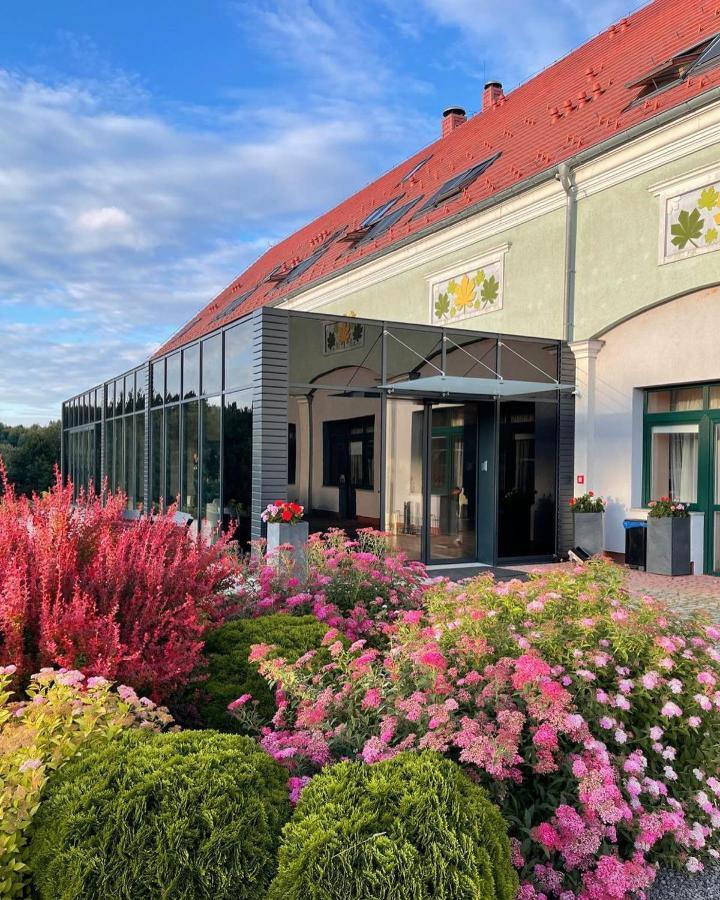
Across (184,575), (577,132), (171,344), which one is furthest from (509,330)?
(171,344)

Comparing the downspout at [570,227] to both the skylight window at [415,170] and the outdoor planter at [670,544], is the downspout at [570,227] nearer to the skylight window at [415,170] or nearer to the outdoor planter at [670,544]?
the outdoor planter at [670,544]

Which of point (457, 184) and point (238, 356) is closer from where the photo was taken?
point (238, 356)

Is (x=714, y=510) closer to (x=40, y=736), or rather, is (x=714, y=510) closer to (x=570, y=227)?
(x=570, y=227)

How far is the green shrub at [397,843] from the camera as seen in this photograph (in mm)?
1923

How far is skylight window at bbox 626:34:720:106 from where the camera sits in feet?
36.3

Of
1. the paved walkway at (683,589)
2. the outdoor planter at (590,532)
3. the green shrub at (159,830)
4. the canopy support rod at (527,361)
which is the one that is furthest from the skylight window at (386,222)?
the green shrub at (159,830)

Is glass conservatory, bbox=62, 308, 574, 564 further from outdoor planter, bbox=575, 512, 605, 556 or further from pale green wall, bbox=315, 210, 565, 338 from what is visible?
outdoor planter, bbox=575, 512, 605, 556

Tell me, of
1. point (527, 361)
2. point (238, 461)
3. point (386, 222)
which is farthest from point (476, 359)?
point (386, 222)

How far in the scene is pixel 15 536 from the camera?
3852 mm

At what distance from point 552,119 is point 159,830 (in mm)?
15977

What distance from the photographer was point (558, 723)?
2.56 metres

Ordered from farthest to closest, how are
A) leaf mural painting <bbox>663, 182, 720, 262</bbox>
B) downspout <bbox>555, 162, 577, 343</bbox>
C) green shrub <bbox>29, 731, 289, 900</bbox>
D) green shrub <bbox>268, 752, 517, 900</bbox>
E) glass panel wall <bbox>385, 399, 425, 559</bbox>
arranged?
downspout <bbox>555, 162, 577, 343</bbox> < glass panel wall <bbox>385, 399, 425, 559</bbox> < leaf mural painting <bbox>663, 182, 720, 262</bbox> < green shrub <bbox>29, 731, 289, 900</bbox> < green shrub <bbox>268, 752, 517, 900</bbox>

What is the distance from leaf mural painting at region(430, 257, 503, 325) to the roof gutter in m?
1.12

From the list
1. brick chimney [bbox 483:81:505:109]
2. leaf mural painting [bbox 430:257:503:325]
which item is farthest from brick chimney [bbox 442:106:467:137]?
leaf mural painting [bbox 430:257:503:325]
